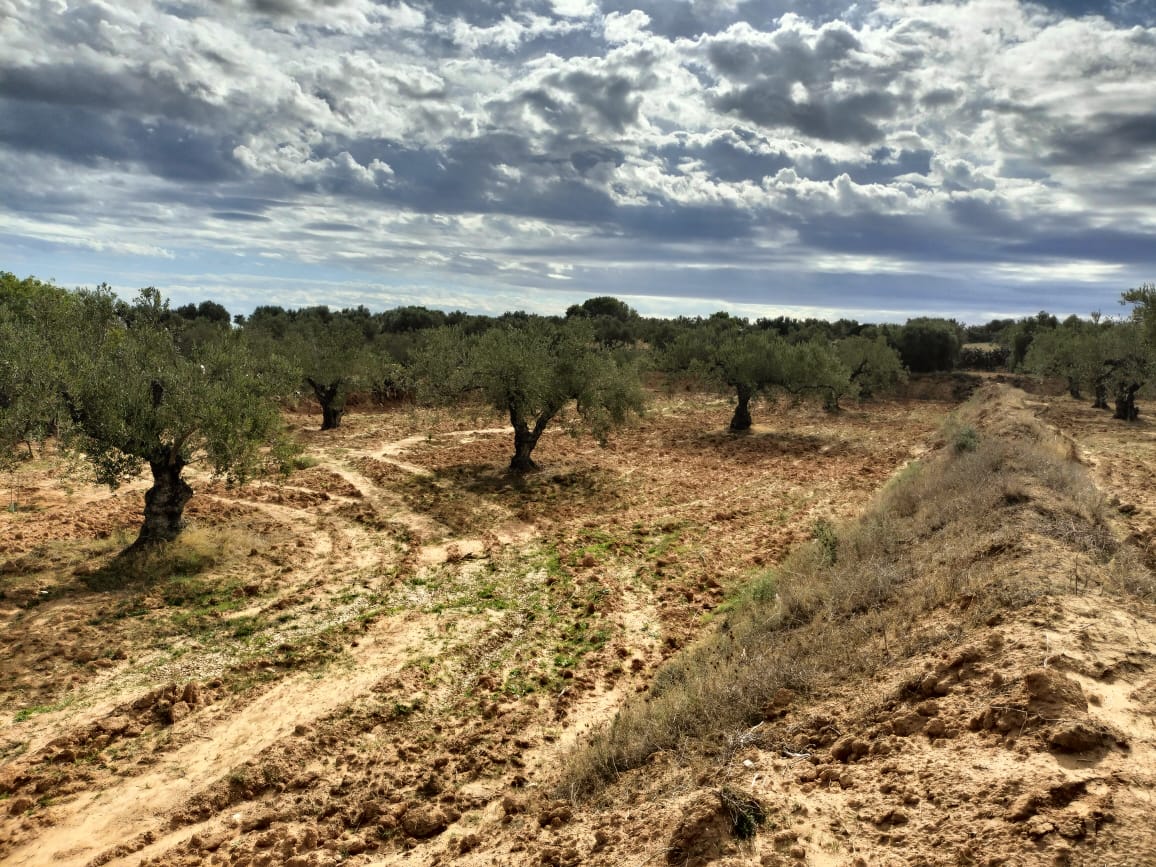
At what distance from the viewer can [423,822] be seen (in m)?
7.09

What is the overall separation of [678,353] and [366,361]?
21.6 metres

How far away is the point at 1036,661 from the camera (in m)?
6.41

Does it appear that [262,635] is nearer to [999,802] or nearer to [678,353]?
[999,802]

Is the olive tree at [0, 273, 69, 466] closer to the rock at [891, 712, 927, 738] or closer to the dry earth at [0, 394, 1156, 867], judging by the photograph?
the dry earth at [0, 394, 1156, 867]

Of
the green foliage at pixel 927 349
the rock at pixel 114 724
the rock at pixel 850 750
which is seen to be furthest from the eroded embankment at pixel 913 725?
the green foliage at pixel 927 349

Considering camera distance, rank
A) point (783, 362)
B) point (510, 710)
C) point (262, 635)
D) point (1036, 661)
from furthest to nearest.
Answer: point (783, 362) < point (262, 635) < point (510, 710) < point (1036, 661)

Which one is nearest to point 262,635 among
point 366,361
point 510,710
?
point 510,710

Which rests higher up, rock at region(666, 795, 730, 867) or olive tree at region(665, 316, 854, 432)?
olive tree at region(665, 316, 854, 432)

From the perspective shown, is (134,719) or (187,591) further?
(187,591)

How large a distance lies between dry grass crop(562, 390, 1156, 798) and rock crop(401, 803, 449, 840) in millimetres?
1473

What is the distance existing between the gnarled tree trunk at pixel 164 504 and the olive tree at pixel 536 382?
1102 cm

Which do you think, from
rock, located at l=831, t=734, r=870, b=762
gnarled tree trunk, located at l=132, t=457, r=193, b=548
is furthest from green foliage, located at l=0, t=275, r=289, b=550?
rock, located at l=831, t=734, r=870, b=762

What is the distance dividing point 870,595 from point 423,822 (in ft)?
23.3

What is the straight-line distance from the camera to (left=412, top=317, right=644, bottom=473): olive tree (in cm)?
2345
